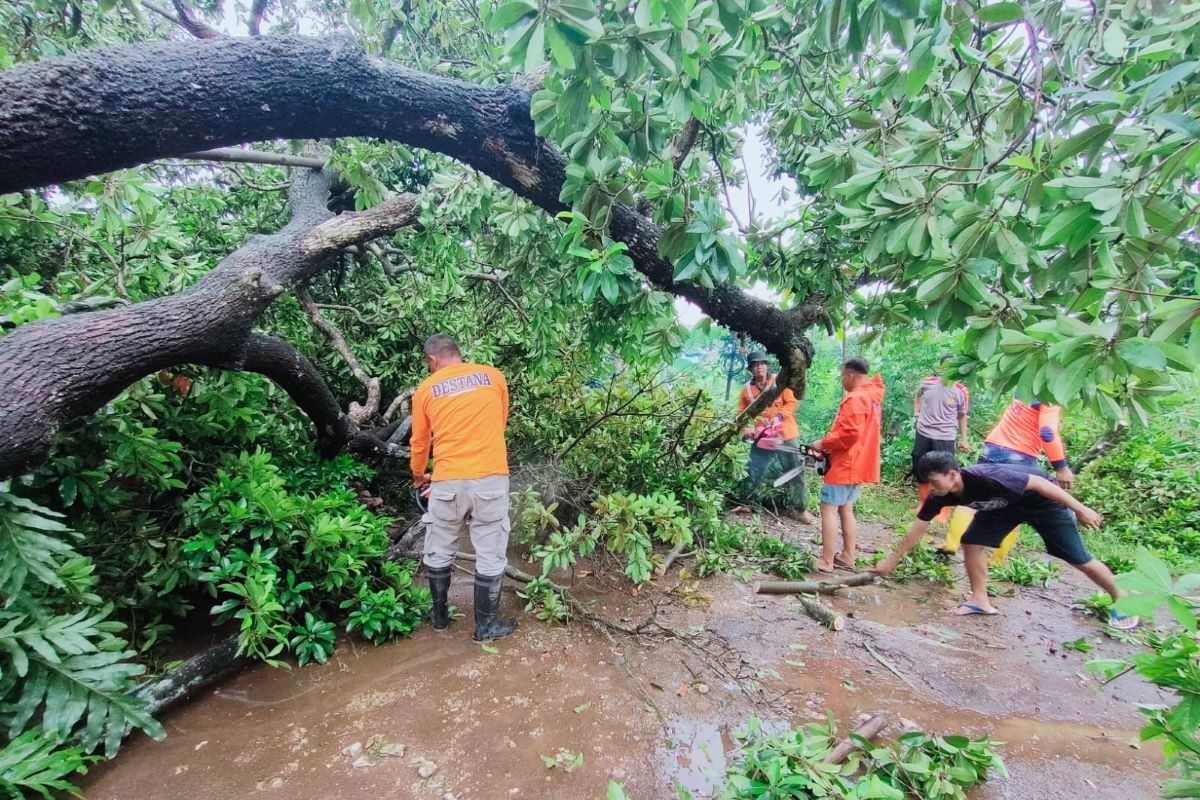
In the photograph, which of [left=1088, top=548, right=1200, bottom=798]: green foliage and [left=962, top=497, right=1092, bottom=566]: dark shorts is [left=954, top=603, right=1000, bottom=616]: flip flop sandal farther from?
[left=1088, top=548, right=1200, bottom=798]: green foliage

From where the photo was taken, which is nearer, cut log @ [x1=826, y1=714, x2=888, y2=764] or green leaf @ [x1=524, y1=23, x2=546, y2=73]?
green leaf @ [x1=524, y1=23, x2=546, y2=73]

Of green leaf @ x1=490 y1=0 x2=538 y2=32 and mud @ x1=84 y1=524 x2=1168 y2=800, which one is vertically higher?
green leaf @ x1=490 y1=0 x2=538 y2=32

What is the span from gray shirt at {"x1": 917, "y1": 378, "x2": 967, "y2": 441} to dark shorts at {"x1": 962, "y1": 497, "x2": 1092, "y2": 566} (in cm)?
150

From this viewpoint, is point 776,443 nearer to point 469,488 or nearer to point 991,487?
point 991,487

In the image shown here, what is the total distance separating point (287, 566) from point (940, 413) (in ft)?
18.4

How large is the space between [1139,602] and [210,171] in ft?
23.3

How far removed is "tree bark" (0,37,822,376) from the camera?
1.64 meters

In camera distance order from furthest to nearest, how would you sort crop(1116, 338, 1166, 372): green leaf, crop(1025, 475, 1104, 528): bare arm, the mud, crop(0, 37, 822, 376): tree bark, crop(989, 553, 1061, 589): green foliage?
crop(989, 553, 1061, 589): green foliage
crop(1025, 475, 1104, 528): bare arm
the mud
crop(0, 37, 822, 376): tree bark
crop(1116, 338, 1166, 372): green leaf

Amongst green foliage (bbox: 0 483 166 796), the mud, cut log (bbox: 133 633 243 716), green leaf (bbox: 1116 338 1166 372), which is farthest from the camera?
cut log (bbox: 133 633 243 716)

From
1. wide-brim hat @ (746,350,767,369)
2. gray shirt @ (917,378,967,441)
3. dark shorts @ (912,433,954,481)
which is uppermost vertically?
wide-brim hat @ (746,350,767,369)

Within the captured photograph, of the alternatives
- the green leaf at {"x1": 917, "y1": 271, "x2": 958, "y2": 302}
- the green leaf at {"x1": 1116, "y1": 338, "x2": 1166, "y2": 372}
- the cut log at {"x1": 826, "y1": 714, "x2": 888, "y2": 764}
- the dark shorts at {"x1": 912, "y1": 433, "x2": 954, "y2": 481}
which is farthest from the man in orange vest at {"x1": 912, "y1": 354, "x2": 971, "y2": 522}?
the green leaf at {"x1": 1116, "y1": 338, "x2": 1166, "y2": 372}

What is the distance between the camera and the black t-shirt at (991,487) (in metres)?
3.21

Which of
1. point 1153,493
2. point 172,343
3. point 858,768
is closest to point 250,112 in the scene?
point 172,343

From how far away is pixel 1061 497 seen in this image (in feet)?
10.0
